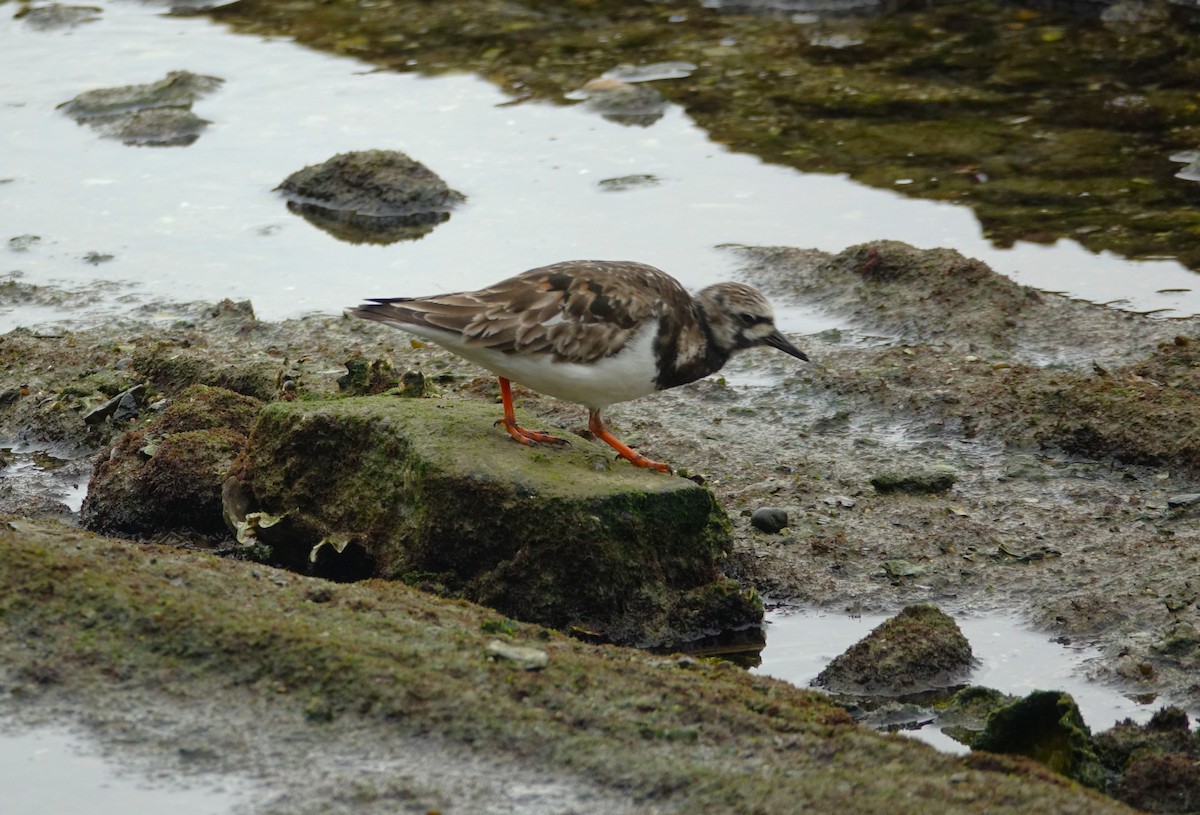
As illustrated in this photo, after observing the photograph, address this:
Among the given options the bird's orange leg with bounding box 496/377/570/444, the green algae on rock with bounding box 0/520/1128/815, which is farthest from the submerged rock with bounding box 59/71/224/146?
the green algae on rock with bounding box 0/520/1128/815

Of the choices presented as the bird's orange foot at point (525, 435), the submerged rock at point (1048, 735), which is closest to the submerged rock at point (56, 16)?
the bird's orange foot at point (525, 435)

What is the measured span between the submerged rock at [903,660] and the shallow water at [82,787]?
2037 millimetres

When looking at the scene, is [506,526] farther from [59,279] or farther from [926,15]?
[926,15]

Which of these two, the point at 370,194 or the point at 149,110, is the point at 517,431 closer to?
the point at 370,194

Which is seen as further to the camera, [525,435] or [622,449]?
[622,449]

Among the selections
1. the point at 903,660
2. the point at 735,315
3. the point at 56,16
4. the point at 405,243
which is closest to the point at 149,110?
the point at 56,16

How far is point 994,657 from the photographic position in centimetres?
493

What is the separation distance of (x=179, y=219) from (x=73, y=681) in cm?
570

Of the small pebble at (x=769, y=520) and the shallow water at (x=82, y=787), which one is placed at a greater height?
the shallow water at (x=82, y=787)

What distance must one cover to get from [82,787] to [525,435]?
225cm

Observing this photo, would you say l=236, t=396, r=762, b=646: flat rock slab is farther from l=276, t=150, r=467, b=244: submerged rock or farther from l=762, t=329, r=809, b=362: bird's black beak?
l=276, t=150, r=467, b=244: submerged rock

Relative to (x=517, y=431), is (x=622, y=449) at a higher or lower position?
lower

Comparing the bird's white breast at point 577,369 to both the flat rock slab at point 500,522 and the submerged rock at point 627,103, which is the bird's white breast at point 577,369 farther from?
the submerged rock at point 627,103

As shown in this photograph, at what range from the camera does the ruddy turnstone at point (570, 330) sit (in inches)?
215
